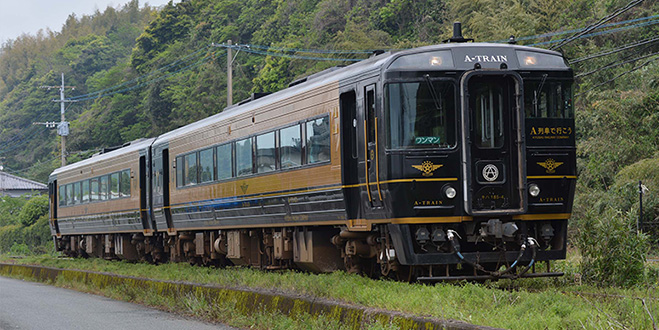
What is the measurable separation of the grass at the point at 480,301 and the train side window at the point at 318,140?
180cm

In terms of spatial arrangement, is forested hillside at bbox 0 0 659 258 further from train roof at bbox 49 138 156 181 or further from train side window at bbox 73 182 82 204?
train side window at bbox 73 182 82 204

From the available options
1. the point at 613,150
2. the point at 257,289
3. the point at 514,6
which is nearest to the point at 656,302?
the point at 257,289

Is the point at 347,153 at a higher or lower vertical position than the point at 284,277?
higher

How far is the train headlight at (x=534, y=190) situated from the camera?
11.4 m

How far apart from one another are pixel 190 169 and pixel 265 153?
182 inches

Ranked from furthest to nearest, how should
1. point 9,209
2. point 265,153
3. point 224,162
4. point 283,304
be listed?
point 9,209 < point 224,162 < point 265,153 < point 283,304

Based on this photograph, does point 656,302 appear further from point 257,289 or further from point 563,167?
point 257,289

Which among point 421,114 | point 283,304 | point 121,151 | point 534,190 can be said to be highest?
point 121,151

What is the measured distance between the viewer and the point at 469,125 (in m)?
11.4

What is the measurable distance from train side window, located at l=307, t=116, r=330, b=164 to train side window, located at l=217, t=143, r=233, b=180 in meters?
3.96

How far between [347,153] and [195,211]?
763 centimetres

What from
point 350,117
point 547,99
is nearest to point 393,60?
point 350,117

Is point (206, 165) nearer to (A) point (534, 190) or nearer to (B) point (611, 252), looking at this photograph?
(A) point (534, 190)

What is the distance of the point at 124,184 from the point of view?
25234 millimetres
